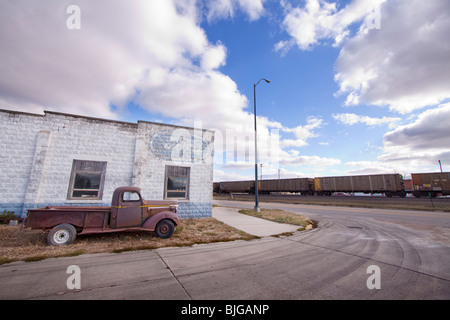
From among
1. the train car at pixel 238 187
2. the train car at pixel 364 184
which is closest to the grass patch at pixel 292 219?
the train car at pixel 364 184

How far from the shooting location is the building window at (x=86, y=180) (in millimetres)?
8953

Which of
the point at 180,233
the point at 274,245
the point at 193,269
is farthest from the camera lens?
the point at 180,233

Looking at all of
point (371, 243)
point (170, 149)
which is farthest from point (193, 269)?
point (170, 149)

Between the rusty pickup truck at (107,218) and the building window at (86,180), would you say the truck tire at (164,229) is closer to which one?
the rusty pickup truck at (107,218)

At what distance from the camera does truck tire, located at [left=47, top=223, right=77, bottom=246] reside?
215 inches

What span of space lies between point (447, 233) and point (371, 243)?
15.4ft

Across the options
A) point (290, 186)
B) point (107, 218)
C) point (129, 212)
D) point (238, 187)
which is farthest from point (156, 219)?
point (238, 187)

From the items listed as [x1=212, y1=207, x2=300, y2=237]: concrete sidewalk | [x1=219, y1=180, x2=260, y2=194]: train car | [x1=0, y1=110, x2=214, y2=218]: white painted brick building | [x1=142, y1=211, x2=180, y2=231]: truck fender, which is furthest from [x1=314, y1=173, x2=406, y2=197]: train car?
[x1=142, y1=211, x2=180, y2=231]: truck fender

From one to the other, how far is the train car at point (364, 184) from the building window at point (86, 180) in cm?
3923

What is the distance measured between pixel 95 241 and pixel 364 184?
4050 centimetres

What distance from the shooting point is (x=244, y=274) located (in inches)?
150

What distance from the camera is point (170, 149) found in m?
→ 10.8

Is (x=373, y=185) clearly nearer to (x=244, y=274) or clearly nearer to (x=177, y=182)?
(x=177, y=182)
